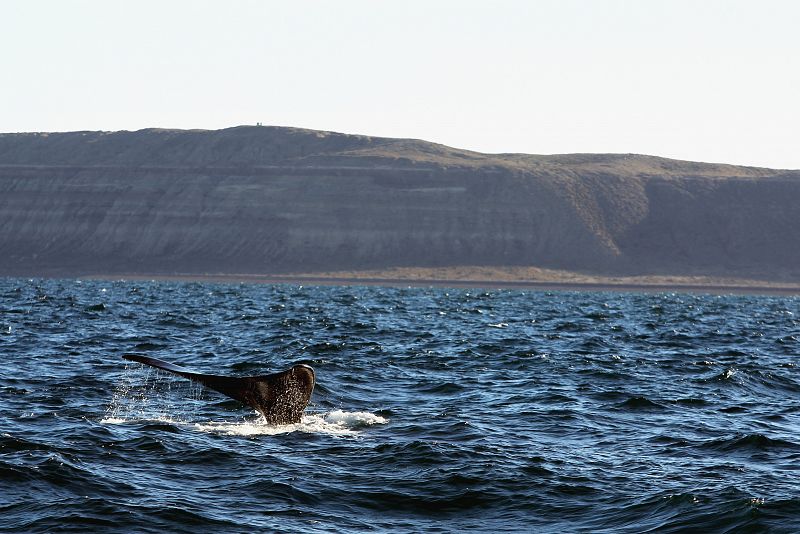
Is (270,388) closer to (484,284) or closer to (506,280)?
(484,284)

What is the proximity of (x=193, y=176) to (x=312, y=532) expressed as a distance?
182691 millimetres

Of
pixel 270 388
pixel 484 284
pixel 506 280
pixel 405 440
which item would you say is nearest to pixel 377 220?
pixel 506 280

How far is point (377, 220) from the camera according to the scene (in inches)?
6841

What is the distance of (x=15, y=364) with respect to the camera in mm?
29750

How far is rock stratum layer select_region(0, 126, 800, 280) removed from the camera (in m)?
164

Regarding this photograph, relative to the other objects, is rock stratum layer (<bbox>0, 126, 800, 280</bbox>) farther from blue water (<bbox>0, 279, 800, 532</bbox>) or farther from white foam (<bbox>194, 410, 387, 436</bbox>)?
white foam (<bbox>194, 410, 387, 436</bbox>)

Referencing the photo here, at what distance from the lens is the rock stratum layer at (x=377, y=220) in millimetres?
163625

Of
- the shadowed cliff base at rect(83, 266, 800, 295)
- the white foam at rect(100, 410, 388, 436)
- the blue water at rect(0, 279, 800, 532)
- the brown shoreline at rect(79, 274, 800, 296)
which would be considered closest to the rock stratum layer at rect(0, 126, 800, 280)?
the shadowed cliff base at rect(83, 266, 800, 295)

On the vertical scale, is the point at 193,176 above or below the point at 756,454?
above

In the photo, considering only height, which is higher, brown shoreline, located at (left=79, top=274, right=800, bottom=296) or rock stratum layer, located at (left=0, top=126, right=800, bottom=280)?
rock stratum layer, located at (left=0, top=126, right=800, bottom=280)

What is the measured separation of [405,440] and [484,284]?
12702cm

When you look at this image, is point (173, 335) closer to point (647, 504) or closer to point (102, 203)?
point (647, 504)

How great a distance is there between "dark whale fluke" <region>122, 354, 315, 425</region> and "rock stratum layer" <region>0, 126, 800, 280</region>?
136 meters

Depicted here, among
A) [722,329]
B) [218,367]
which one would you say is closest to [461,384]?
[218,367]
